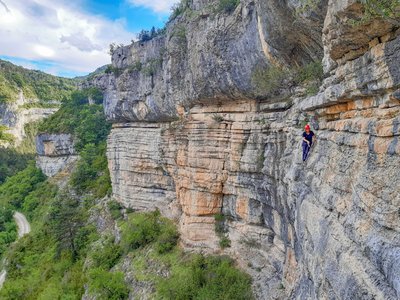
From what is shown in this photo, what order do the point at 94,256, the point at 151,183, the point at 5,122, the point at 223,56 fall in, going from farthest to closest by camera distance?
the point at 5,122 → the point at 151,183 → the point at 94,256 → the point at 223,56

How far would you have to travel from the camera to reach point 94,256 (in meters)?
21.5

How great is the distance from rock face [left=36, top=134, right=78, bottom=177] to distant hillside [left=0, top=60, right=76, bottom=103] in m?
39.0

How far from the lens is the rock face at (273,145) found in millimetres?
5004

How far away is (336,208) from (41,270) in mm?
25973

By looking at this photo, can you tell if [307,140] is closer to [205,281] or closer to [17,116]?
[205,281]

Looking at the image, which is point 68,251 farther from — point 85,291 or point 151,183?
point 151,183

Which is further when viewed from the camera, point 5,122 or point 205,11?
point 5,122

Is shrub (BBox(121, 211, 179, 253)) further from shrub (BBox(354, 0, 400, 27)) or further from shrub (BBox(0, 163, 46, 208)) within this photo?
shrub (BBox(0, 163, 46, 208))

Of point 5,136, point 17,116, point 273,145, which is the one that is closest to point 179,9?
point 273,145

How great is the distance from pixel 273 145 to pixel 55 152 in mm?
38601

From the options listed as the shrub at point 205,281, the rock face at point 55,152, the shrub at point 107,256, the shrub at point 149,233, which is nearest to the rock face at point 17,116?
the rock face at point 55,152

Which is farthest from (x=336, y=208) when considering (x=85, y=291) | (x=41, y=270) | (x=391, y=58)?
(x=41, y=270)

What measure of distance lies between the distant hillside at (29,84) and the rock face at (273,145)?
208 ft

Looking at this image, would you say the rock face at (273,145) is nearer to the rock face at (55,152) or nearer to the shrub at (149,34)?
the shrub at (149,34)
